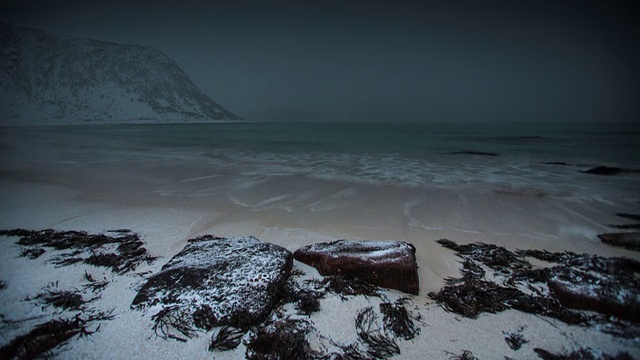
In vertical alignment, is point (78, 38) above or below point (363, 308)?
above

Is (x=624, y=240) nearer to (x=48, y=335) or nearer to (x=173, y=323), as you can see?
(x=173, y=323)

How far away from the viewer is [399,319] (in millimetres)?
2145

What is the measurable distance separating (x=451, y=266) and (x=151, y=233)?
3879mm

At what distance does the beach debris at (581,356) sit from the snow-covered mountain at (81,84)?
9130 cm

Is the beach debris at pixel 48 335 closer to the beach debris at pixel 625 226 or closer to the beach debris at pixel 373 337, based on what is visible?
the beach debris at pixel 373 337

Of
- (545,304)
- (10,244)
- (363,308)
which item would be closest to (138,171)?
(10,244)

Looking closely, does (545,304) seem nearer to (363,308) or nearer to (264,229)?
(363,308)

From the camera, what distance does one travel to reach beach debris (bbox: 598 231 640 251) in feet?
11.8

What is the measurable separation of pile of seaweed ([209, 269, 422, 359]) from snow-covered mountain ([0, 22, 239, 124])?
8967 centimetres

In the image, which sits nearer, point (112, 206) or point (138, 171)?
point (112, 206)

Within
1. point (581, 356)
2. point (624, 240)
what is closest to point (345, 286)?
point (581, 356)

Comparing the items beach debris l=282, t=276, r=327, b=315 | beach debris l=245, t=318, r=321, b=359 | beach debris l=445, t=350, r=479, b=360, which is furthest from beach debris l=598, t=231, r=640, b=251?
beach debris l=245, t=318, r=321, b=359

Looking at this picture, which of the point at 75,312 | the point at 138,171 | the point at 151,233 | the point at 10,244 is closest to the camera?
the point at 75,312

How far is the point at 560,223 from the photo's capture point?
181 inches
